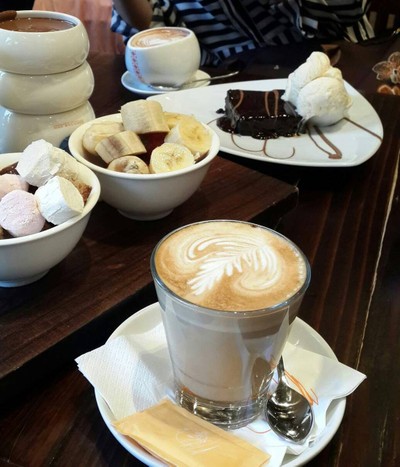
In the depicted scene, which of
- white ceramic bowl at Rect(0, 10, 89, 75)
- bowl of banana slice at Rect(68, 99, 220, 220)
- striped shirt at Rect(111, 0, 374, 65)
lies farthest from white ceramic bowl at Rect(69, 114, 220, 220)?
striped shirt at Rect(111, 0, 374, 65)

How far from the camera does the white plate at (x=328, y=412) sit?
0.53 metres

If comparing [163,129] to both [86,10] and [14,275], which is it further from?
[86,10]

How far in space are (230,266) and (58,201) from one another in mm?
239

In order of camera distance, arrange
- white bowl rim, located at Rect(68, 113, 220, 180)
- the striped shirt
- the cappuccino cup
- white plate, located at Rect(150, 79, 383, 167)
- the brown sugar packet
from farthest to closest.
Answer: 1. the striped shirt
2. the cappuccino cup
3. white plate, located at Rect(150, 79, 383, 167)
4. white bowl rim, located at Rect(68, 113, 220, 180)
5. the brown sugar packet

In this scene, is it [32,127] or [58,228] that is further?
[32,127]

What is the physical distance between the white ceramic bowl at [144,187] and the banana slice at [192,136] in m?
0.02

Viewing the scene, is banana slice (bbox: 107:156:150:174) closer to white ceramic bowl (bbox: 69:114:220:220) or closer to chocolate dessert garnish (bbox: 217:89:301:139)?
white ceramic bowl (bbox: 69:114:220:220)

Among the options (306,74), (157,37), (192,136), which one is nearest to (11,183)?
(192,136)

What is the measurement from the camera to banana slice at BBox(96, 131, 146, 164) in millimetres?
857

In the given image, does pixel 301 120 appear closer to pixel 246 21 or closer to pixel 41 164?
pixel 41 164

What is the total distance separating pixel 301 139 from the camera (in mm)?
1255

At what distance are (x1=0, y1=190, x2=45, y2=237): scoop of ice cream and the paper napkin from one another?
18 cm

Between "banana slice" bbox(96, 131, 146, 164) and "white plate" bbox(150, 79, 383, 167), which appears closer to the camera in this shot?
"banana slice" bbox(96, 131, 146, 164)

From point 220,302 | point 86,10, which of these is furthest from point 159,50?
point 86,10
